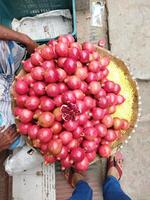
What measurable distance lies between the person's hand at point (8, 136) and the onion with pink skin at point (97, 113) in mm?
438

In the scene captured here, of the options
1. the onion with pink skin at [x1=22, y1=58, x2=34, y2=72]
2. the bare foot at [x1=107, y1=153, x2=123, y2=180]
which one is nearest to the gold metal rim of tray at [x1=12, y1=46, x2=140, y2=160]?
the onion with pink skin at [x1=22, y1=58, x2=34, y2=72]

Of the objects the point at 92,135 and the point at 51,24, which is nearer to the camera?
the point at 92,135

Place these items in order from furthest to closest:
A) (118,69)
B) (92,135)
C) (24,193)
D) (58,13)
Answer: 1. (58,13)
2. (24,193)
3. (118,69)
4. (92,135)

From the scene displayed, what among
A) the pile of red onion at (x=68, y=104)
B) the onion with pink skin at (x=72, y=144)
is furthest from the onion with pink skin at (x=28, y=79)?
the onion with pink skin at (x=72, y=144)

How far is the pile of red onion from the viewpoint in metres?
1.41

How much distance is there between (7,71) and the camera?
5.78 feet

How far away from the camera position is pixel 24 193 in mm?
2008

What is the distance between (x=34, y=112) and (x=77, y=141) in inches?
8.9

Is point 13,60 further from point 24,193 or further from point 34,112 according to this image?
point 24,193

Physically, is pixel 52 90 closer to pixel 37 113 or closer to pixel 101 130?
pixel 37 113

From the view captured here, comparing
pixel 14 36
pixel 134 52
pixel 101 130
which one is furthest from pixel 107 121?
pixel 134 52

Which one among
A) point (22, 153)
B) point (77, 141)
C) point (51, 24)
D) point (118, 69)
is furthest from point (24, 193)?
point (51, 24)

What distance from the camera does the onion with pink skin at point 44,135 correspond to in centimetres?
139

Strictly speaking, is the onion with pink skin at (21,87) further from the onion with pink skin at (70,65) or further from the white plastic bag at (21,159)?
the white plastic bag at (21,159)
